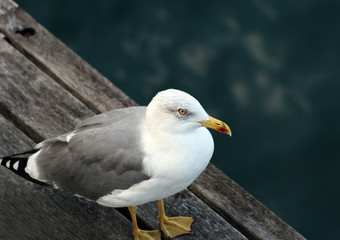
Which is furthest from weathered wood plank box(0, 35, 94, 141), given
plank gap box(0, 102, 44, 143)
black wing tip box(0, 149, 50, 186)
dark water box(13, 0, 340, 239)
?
dark water box(13, 0, 340, 239)

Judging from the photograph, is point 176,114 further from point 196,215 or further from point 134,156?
point 196,215

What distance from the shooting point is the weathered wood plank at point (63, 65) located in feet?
11.6

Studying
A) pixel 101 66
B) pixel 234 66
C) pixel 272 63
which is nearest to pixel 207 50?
pixel 234 66

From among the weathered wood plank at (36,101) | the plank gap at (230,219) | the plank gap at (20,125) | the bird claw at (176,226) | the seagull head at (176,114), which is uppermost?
the seagull head at (176,114)

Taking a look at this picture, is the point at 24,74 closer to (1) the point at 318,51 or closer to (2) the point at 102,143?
(2) the point at 102,143

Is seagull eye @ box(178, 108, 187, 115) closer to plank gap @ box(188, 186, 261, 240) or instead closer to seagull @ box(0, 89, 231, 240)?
seagull @ box(0, 89, 231, 240)

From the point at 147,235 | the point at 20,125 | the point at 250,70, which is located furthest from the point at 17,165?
the point at 250,70

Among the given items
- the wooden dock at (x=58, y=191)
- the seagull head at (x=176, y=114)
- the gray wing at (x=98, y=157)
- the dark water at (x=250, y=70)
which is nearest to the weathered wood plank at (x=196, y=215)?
the wooden dock at (x=58, y=191)

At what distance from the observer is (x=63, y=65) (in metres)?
3.66

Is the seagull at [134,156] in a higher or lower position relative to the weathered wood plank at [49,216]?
higher

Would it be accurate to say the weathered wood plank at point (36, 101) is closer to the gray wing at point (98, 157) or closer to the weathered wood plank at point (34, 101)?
Answer: the weathered wood plank at point (34, 101)

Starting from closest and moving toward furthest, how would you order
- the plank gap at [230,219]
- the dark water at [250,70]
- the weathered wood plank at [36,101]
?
1. the plank gap at [230,219]
2. the weathered wood plank at [36,101]
3. the dark water at [250,70]

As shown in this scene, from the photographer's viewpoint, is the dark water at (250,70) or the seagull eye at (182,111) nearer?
the seagull eye at (182,111)

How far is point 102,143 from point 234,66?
2.79 m
